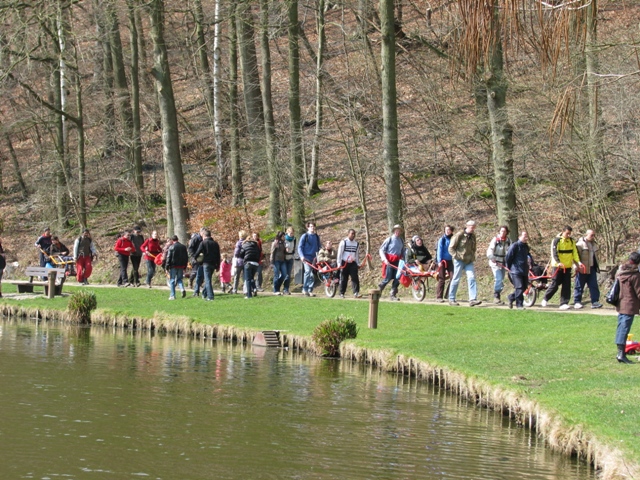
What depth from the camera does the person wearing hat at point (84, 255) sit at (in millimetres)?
29656

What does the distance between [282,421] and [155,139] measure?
122 ft

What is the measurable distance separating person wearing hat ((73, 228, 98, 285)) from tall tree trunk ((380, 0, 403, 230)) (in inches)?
412

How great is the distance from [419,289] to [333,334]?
248 inches

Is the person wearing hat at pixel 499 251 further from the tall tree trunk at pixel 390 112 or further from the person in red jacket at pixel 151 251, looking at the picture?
the person in red jacket at pixel 151 251

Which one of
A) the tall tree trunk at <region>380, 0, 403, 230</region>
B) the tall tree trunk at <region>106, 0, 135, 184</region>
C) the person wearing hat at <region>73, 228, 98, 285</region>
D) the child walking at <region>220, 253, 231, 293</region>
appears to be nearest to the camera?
the tall tree trunk at <region>380, 0, 403, 230</region>

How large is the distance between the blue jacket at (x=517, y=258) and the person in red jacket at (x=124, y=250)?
42.4ft

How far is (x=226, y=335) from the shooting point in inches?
780

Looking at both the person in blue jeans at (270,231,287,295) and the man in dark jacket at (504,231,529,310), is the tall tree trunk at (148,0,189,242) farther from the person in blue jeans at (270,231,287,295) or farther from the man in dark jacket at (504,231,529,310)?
the man in dark jacket at (504,231,529,310)

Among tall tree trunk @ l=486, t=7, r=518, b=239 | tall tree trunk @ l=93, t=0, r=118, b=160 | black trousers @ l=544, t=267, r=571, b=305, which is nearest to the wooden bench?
tall tree trunk @ l=93, t=0, r=118, b=160

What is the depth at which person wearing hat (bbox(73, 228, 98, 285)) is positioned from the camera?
97.3 ft

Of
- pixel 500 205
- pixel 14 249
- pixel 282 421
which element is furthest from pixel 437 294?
pixel 14 249

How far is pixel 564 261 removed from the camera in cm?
2070

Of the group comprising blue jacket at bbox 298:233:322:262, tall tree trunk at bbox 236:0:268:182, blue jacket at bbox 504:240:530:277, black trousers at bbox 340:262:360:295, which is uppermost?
tall tree trunk at bbox 236:0:268:182

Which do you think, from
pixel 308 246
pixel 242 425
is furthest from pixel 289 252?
pixel 242 425
